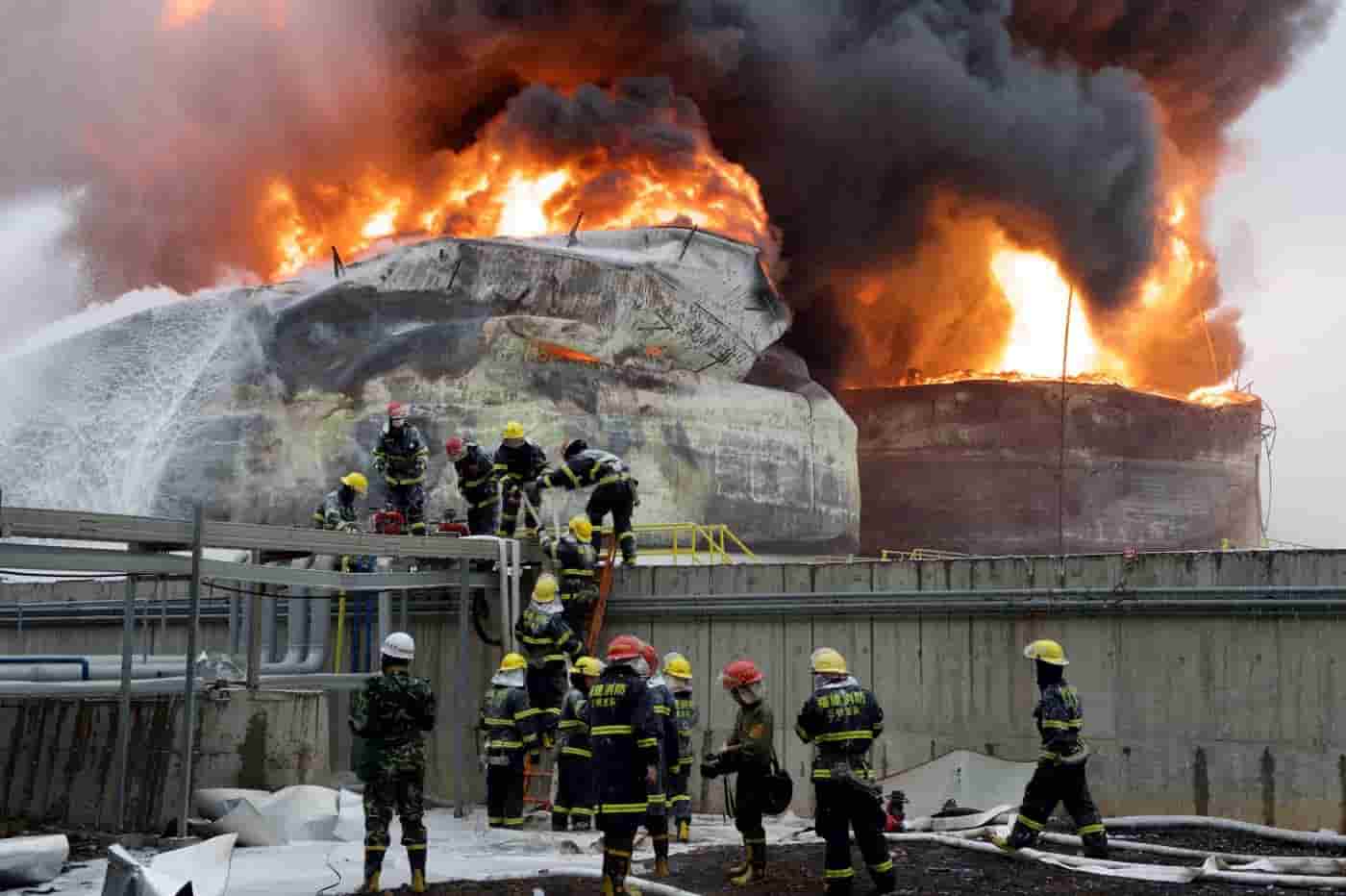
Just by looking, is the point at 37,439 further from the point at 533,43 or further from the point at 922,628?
the point at 922,628

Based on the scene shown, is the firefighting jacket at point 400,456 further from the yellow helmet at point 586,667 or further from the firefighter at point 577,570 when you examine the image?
the yellow helmet at point 586,667

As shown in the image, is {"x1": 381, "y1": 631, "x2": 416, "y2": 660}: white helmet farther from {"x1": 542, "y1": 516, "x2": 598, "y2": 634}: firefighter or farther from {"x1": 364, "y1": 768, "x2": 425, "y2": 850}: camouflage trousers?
{"x1": 542, "y1": 516, "x2": 598, "y2": 634}: firefighter

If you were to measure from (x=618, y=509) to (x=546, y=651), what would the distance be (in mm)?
2915

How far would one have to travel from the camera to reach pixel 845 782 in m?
9.20

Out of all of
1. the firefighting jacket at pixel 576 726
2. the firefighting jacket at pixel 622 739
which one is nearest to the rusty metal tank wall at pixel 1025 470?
the firefighting jacket at pixel 576 726

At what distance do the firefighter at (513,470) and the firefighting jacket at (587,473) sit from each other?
30 cm

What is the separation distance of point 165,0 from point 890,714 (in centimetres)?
2191

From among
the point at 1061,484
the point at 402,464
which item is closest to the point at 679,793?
the point at 402,464

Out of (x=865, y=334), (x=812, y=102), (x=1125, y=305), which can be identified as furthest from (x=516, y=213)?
(x=1125, y=305)

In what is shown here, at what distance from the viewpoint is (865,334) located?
37.2m

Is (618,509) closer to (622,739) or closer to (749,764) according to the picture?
(749,764)

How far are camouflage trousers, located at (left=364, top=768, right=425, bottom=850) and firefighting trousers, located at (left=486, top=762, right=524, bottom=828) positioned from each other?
12.6ft

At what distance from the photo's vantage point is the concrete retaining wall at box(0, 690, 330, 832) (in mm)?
12773

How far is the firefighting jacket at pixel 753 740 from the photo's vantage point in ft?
33.6
